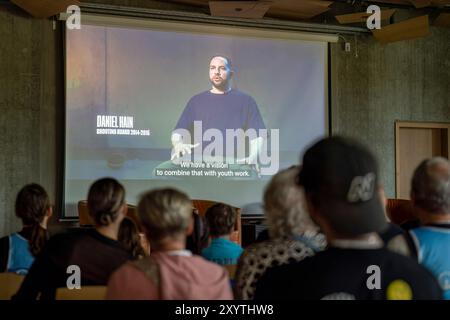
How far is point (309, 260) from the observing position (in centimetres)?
117

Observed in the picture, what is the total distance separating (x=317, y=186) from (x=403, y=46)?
6.81 meters

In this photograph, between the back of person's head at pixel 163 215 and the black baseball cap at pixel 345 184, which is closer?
the black baseball cap at pixel 345 184

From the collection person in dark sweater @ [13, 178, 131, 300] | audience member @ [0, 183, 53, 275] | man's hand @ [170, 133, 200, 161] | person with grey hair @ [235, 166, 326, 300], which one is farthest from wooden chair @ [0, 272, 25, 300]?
man's hand @ [170, 133, 200, 161]

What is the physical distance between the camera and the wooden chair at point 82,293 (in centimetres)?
173

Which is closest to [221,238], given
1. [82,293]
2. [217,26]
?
[82,293]

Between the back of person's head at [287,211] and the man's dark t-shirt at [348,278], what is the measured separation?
490 mm

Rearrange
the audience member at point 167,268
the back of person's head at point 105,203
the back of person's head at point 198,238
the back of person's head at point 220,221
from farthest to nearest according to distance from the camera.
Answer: the back of person's head at point 198,238
the back of person's head at point 220,221
the back of person's head at point 105,203
the audience member at point 167,268

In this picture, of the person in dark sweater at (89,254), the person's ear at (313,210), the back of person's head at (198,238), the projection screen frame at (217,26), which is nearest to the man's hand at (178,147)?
the projection screen frame at (217,26)

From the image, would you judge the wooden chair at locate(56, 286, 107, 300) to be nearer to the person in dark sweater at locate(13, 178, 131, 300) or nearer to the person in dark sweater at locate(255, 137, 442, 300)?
the person in dark sweater at locate(13, 178, 131, 300)

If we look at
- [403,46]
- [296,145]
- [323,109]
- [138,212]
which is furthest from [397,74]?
[138,212]

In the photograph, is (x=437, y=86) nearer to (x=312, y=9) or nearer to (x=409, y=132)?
(x=409, y=132)

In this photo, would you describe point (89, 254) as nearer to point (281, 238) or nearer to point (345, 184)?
point (281, 238)

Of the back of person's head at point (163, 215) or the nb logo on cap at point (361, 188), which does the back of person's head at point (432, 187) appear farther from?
the back of person's head at point (163, 215)

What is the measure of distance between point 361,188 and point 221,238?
1.68m
